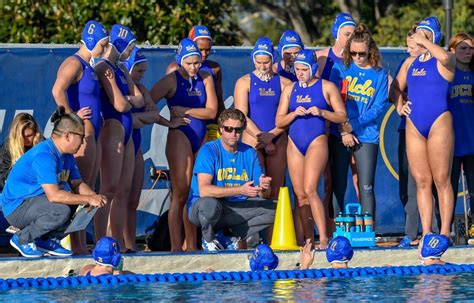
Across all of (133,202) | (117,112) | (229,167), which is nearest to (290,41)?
(229,167)

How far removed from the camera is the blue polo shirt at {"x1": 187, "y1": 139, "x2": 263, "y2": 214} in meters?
11.2

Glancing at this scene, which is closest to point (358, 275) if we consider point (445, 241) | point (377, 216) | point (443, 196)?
Answer: point (445, 241)

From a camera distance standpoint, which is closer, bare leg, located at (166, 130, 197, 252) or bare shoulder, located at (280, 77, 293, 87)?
bare leg, located at (166, 130, 197, 252)

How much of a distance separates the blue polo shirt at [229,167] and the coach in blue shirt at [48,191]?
4.16ft

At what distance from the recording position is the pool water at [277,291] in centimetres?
880

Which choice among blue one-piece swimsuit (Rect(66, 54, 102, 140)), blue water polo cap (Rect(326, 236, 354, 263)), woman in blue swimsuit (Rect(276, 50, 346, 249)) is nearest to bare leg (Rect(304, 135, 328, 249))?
woman in blue swimsuit (Rect(276, 50, 346, 249))

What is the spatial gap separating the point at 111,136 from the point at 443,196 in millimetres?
2976

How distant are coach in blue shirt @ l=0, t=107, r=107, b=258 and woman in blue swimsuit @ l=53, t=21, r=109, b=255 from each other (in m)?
0.28

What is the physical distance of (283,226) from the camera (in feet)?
37.3

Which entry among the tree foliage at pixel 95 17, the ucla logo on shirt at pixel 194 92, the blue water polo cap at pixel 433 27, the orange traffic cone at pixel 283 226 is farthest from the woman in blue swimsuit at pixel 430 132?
the tree foliage at pixel 95 17

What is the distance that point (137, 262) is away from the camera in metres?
10.3

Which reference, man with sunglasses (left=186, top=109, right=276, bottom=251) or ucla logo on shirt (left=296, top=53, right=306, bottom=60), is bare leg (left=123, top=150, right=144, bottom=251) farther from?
ucla logo on shirt (left=296, top=53, right=306, bottom=60)

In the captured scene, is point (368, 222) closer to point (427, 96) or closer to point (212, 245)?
point (427, 96)

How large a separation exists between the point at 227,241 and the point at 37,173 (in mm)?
1977
